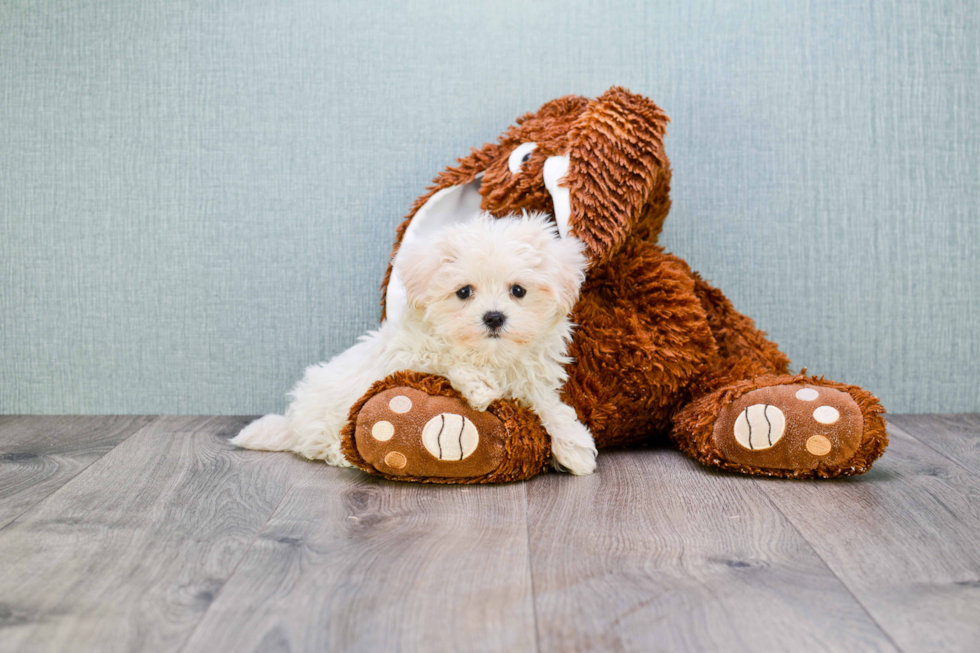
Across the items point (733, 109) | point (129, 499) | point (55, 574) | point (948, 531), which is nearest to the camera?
point (55, 574)

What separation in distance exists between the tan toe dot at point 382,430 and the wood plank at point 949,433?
0.85 m

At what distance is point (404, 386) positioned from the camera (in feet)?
3.52

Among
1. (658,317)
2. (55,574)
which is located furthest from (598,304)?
(55,574)

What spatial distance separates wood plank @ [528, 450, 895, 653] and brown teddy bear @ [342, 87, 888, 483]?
90mm

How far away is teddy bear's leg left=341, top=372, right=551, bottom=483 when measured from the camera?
3.39ft

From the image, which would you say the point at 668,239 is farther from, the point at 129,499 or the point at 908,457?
the point at 129,499

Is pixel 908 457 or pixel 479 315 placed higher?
pixel 479 315

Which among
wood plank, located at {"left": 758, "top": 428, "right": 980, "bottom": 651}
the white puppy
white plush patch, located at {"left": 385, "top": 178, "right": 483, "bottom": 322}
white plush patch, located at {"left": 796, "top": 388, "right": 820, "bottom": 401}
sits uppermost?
white plush patch, located at {"left": 385, "top": 178, "right": 483, "bottom": 322}

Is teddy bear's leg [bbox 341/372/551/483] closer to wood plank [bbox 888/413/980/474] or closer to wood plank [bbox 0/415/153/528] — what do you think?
wood plank [bbox 0/415/153/528]

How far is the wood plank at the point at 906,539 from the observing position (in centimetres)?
67

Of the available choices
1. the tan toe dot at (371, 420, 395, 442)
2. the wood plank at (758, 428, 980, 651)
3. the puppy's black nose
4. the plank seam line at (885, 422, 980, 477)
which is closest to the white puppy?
the puppy's black nose

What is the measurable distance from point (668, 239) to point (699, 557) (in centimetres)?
83

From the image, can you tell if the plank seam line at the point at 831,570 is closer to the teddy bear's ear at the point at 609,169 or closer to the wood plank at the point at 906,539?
the wood plank at the point at 906,539

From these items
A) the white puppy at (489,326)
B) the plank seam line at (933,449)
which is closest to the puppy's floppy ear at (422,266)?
the white puppy at (489,326)
